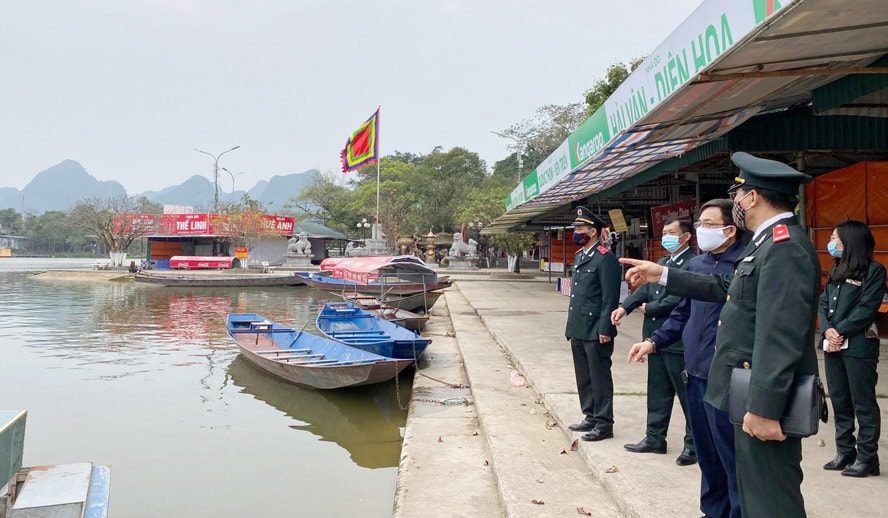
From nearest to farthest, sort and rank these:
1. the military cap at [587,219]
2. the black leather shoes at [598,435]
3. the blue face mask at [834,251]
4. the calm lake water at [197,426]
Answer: the blue face mask at [834,251] < the black leather shoes at [598,435] < the military cap at [587,219] < the calm lake water at [197,426]

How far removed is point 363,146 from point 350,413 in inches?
1039

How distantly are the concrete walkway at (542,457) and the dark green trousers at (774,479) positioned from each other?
1161 mm

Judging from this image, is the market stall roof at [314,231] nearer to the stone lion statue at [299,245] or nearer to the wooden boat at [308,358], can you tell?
the stone lion statue at [299,245]

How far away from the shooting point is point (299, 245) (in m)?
44.6

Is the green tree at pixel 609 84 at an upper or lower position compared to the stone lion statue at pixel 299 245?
upper

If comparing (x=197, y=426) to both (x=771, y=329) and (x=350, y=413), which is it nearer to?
(x=350, y=413)

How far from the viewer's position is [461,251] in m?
41.2

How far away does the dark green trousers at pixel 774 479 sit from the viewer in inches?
82.4

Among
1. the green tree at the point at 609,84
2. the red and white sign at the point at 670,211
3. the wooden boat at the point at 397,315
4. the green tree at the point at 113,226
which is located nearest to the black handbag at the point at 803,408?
the red and white sign at the point at 670,211

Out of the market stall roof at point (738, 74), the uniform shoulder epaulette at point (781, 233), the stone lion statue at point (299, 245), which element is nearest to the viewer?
the uniform shoulder epaulette at point (781, 233)

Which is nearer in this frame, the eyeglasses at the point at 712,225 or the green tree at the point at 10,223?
the eyeglasses at the point at 712,225

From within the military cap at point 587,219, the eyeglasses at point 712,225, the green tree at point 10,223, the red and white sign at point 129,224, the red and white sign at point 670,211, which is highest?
the green tree at point 10,223

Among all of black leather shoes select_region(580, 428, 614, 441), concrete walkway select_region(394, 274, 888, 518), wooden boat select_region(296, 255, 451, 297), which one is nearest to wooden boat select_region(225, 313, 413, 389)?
concrete walkway select_region(394, 274, 888, 518)

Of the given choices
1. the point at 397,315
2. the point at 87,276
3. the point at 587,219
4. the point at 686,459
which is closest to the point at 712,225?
the point at 587,219
